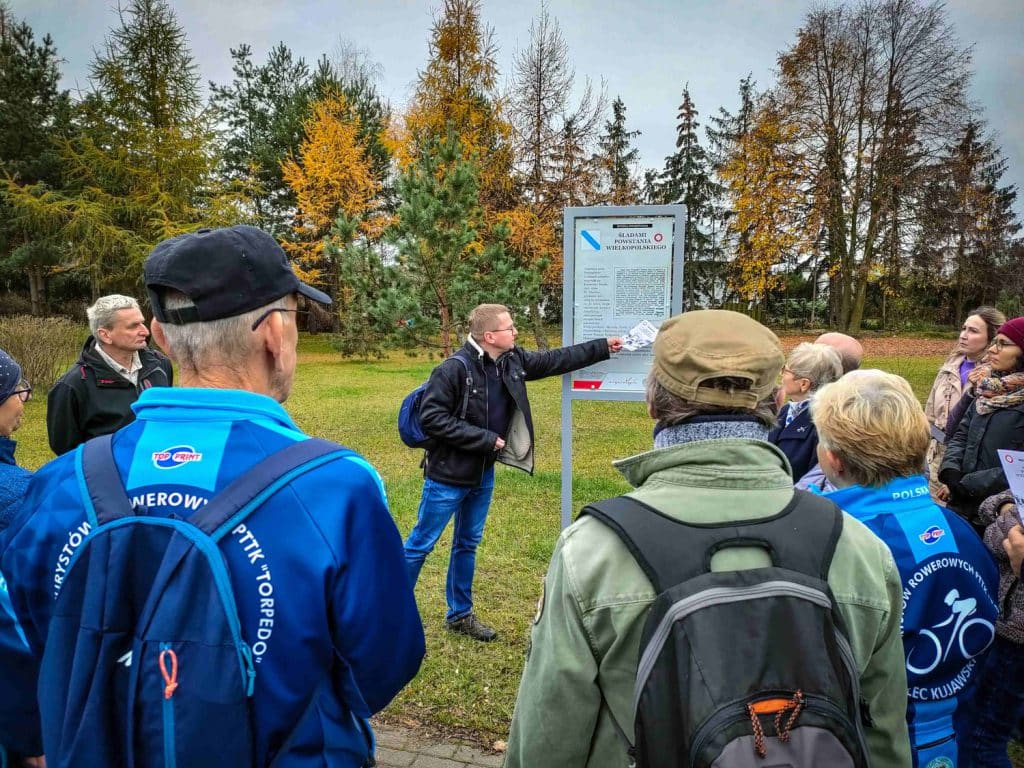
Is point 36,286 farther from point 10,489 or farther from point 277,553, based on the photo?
point 277,553

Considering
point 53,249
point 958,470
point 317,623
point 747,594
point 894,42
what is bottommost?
point 958,470

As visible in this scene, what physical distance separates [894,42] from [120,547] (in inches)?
1209

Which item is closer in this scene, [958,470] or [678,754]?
[678,754]

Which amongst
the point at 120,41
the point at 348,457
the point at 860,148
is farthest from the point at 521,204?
the point at 348,457

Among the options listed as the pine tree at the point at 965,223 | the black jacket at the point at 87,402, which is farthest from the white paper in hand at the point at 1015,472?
the pine tree at the point at 965,223

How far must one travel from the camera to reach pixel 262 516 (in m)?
1.26

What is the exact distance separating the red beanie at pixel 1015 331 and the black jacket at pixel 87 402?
17.1 ft

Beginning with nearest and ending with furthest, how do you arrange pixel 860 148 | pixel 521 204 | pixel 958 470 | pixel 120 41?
1. pixel 958 470
2. pixel 521 204
3. pixel 860 148
4. pixel 120 41

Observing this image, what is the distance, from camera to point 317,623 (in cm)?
132

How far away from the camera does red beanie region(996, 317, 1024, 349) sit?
3.89 m

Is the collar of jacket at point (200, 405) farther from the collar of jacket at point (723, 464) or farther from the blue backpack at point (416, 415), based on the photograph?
the blue backpack at point (416, 415)

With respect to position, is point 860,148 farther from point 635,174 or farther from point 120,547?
point 120,547

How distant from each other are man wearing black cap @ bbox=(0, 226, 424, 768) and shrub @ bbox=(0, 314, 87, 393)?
14.4 meters

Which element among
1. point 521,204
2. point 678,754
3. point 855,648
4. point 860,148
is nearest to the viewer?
point 678,754
